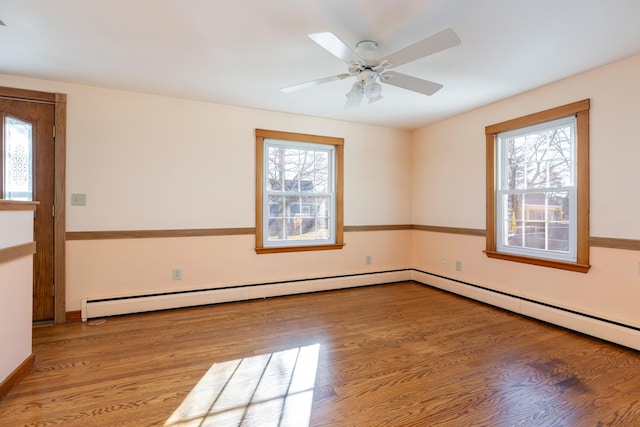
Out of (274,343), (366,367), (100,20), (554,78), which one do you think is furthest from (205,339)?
(554,78)

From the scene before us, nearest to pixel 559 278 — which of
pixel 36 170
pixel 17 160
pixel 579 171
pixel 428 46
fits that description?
pixel 579 171

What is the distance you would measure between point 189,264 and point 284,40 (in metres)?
2.61

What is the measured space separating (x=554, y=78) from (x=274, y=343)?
3505mm

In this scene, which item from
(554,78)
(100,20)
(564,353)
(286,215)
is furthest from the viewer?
(286,215)

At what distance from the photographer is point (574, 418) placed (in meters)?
1.79

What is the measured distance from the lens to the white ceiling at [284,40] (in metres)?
2.00

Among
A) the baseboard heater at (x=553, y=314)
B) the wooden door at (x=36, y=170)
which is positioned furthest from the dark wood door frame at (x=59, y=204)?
the baseboard heater at (x=553, y=314)

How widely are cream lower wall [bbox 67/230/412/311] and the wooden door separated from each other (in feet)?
0.66

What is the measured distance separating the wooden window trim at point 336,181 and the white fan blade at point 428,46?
84.7 inches

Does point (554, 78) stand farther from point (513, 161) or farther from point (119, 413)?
point (119, 413)

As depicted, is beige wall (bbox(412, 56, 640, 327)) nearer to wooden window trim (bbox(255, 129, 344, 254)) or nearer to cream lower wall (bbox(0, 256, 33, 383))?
wooden window trim (bbox(255, 129, 344, 254))

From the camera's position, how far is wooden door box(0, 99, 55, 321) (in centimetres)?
298

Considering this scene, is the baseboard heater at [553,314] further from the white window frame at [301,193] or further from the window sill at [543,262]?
the white window frame at [301,193]

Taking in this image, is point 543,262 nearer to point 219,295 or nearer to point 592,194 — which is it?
point 592,194
